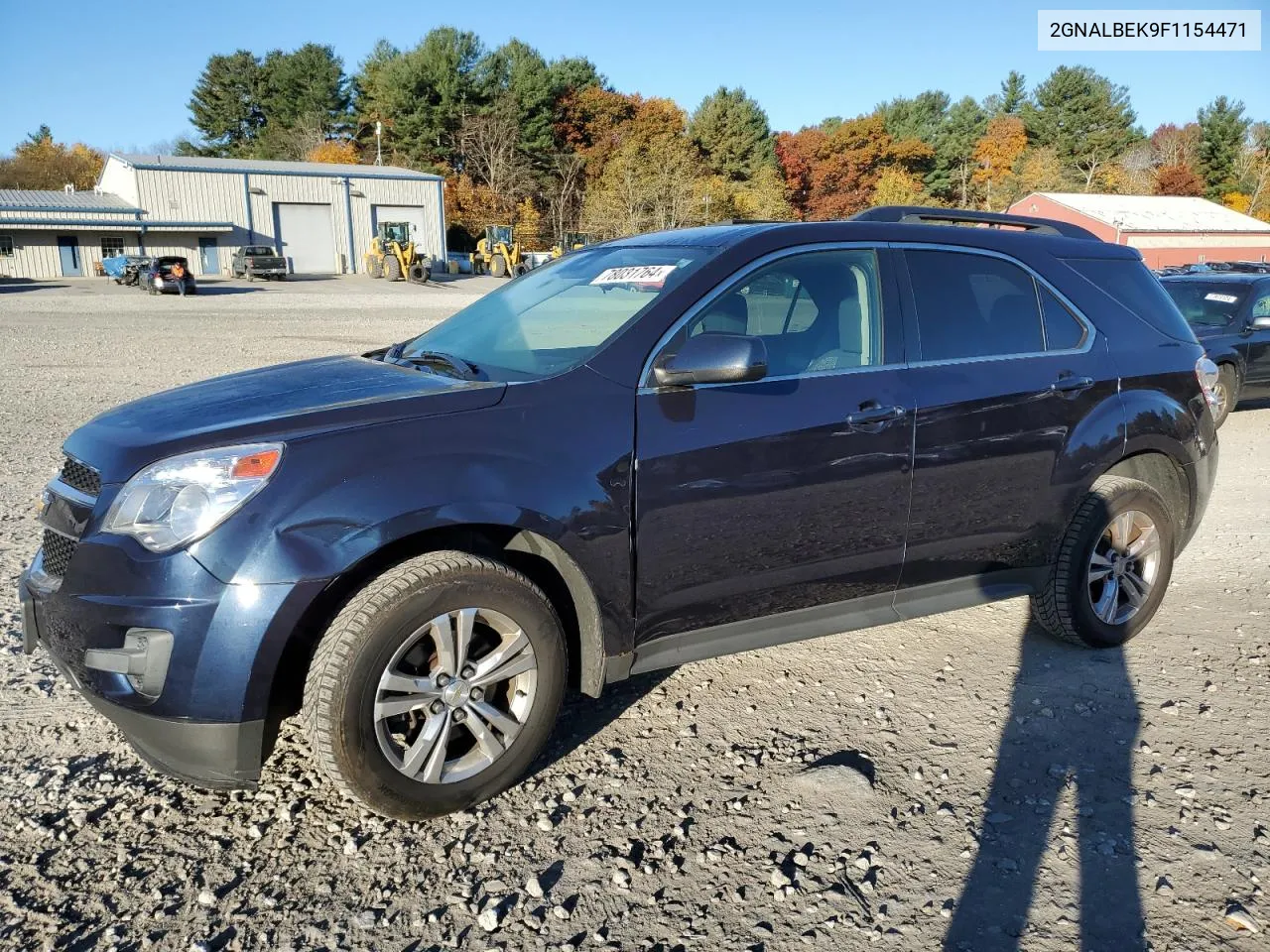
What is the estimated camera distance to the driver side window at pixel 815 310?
3475mm

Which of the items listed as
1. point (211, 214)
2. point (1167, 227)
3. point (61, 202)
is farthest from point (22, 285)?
point (1167, 227)

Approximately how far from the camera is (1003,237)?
13.4 ft

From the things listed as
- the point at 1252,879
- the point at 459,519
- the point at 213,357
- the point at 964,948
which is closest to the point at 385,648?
the point at 459,519

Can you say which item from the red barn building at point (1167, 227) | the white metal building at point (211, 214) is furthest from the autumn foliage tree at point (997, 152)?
the white metal building at point (211, 214)

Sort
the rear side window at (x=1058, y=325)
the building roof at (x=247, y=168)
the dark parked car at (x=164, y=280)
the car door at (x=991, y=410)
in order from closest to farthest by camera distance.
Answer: the car door at (x=991, y=410), the rear side window at (x=1058, y=325), the dark parked car at (x=164, y=280), the building roof at (x=247, y=168)

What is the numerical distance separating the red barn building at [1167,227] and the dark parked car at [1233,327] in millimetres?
40629

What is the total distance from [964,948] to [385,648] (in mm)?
1771

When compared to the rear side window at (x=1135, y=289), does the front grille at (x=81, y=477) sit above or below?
below

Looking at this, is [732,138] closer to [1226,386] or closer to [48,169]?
[48,169]

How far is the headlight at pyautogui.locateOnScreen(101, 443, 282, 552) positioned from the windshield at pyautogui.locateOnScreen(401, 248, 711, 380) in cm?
91

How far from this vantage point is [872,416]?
344 centimetres

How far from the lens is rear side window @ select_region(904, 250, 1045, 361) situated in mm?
3715

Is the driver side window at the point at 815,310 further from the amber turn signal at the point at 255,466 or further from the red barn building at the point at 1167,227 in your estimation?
the red barn building at the point at 1167,227

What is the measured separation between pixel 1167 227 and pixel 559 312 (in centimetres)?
5612
